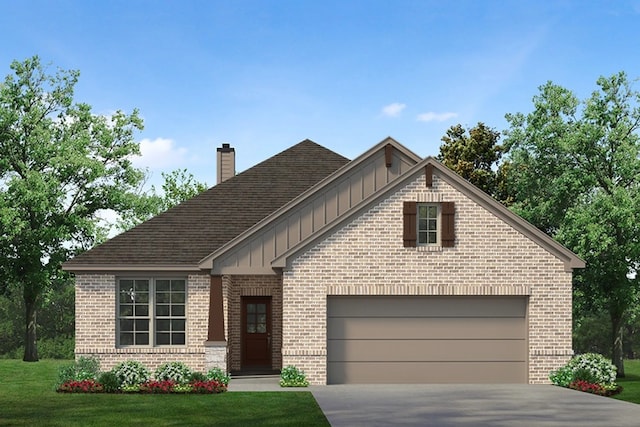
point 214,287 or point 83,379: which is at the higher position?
point 214,287

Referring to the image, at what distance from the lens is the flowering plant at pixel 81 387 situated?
868 inches

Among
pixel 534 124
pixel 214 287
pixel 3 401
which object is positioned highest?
pixel 534 124

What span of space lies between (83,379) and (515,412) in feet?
37.9

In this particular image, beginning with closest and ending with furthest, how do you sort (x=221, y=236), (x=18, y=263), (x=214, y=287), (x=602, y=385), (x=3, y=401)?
(x=3, y=401) → (x=602, y=385) → (x=214, y=287) → (x=221, y=236) → (x=18, y=263)

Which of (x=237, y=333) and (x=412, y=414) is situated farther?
(x=237, y=333)

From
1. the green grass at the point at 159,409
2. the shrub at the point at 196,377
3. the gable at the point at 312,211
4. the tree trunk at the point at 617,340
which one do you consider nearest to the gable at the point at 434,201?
the gable at the point at 312,211

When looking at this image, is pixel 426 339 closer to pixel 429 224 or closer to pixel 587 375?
pixel 429 224

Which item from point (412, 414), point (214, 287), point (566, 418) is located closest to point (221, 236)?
point (214, 287)

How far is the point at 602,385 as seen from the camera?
22.1m

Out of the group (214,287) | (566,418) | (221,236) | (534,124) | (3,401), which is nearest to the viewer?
(566,418)

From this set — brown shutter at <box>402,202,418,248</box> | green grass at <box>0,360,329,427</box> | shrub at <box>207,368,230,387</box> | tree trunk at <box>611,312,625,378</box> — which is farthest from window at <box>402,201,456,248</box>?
tree trunk at <box>611,312,625,378</box>

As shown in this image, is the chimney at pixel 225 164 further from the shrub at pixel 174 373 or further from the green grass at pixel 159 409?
the green grass at pixel 159 409

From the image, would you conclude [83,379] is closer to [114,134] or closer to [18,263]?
[18,263]

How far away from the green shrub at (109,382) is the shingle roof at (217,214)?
3.83 meters
